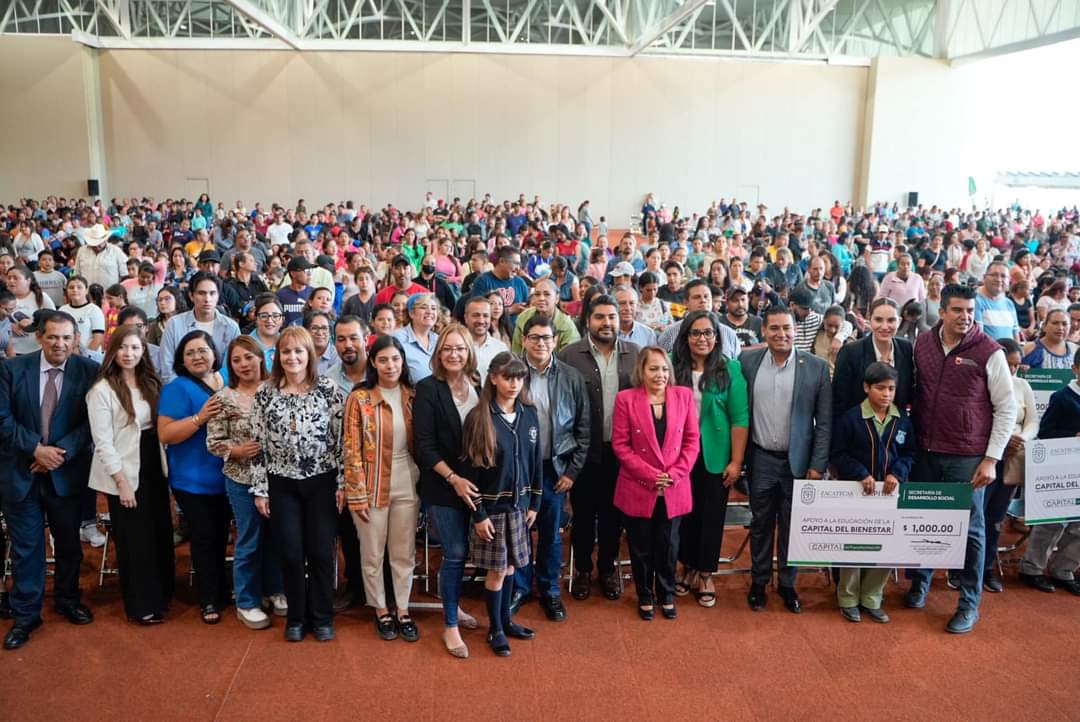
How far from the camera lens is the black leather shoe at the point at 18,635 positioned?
3928 millimetres

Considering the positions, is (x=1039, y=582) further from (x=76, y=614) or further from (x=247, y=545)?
(x=76, y=614)

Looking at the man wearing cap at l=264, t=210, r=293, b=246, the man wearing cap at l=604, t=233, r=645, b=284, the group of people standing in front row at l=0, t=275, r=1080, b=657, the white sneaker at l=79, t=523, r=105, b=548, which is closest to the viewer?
the group of people standing in front row at l=0, t=275, r=1080, b=657

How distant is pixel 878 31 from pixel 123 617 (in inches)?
1075

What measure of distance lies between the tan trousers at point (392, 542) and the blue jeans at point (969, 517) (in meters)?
2.89

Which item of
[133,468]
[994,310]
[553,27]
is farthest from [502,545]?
[553,27]

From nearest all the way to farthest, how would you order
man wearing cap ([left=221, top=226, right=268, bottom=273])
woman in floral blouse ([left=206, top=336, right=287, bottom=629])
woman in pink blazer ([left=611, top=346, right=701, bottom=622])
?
1. woman in floral blouse ([left=206, top=336, right=287, bottom=629])
2. woman in pink blazer ([left=611, top=346, right=701, bottom=622])
3. man wearing cap ([left=221, top=226, right=268, bottom=273])

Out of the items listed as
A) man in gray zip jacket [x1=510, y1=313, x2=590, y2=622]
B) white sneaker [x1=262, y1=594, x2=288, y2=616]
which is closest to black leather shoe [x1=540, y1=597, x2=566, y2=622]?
man in gray zip jacket [x1=510, y1=313, x2=590, y2=622]

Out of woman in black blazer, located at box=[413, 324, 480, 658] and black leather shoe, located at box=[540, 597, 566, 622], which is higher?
woman in black blazer, located at box=[413, 324, 480, 658]

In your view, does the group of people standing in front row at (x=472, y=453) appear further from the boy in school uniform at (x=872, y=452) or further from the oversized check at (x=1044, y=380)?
the oversized check at (x=1044, y=380)

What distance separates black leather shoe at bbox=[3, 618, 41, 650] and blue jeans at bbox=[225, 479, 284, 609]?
3.32 ft

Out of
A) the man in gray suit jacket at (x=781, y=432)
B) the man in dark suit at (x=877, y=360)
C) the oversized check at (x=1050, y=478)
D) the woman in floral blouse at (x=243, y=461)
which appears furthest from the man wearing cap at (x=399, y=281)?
the oversized check at (x=1050, y=478)

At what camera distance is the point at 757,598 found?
4523 millimetres

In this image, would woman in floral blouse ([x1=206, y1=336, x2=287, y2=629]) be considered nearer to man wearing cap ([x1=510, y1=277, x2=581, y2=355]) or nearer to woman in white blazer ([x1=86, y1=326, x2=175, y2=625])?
woman in white blazer ([x1=86, y1=326, x2=175, y2=625])

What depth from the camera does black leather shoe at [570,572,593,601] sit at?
4613mm
